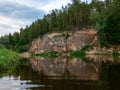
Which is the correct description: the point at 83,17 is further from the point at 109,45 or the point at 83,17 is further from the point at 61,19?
the point at 109,45

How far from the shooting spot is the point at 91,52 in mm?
136250

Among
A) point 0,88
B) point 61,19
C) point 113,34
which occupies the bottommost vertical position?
point 0,88

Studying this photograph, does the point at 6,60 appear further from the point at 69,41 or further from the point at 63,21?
the point at 63,21

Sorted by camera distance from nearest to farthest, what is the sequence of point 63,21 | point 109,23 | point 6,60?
1. point 6,60
2. point 109,23
3. point 63,21

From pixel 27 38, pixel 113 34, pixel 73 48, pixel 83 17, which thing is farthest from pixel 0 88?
pixel 27 38

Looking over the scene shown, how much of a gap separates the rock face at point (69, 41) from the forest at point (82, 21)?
409 centimetres

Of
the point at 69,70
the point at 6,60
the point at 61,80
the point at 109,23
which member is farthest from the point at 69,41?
the point at 61,80

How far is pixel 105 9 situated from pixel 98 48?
17752mm

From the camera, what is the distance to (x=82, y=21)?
6068 inches

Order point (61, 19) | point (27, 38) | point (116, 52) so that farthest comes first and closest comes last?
point (27, 38) → point (61, 19) → point (116, 52)

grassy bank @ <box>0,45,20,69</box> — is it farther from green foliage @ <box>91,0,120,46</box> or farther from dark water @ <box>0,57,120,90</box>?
green foliage @ <box>91,0,120,46</box>

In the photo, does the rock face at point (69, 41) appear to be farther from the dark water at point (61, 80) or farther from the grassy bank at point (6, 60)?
the dark water at point (61, 80)

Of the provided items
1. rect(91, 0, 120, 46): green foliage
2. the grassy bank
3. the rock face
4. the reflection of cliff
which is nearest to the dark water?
the reflection of cliff

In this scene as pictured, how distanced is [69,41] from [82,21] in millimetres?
12769
